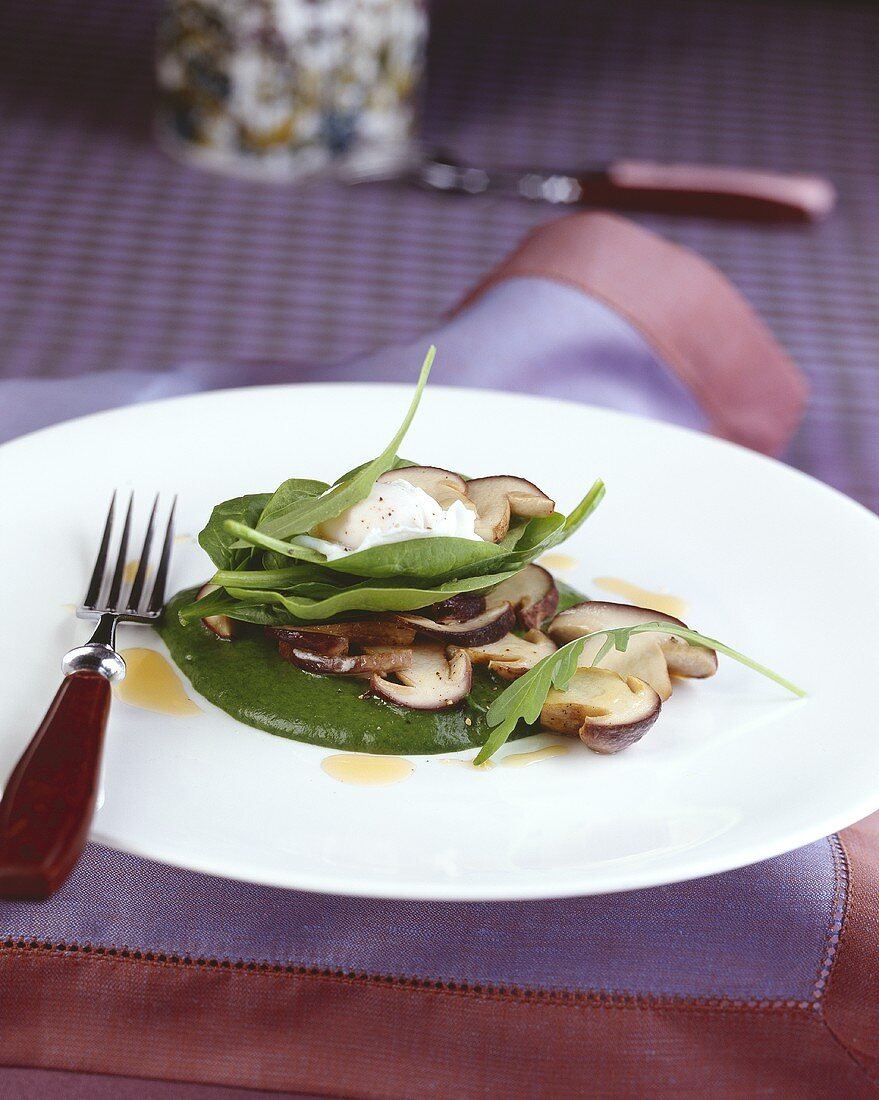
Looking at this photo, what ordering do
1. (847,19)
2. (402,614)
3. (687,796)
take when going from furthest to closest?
1. (847,19)
2. (402,614)
3. (687,796)

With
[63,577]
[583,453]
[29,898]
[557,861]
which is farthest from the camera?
[583,453]

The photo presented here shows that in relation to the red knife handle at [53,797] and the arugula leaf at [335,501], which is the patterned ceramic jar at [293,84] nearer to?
the arugula leaf at [335,501]

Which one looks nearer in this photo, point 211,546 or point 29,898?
point 29,898

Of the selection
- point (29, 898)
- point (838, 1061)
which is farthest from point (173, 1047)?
point (838, 1061)

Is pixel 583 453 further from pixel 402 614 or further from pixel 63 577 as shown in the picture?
pixel 63 577

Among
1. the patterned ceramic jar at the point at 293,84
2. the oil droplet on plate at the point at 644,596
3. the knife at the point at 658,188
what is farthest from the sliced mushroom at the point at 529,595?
the patterned ceramic jar at the point at 293,84
